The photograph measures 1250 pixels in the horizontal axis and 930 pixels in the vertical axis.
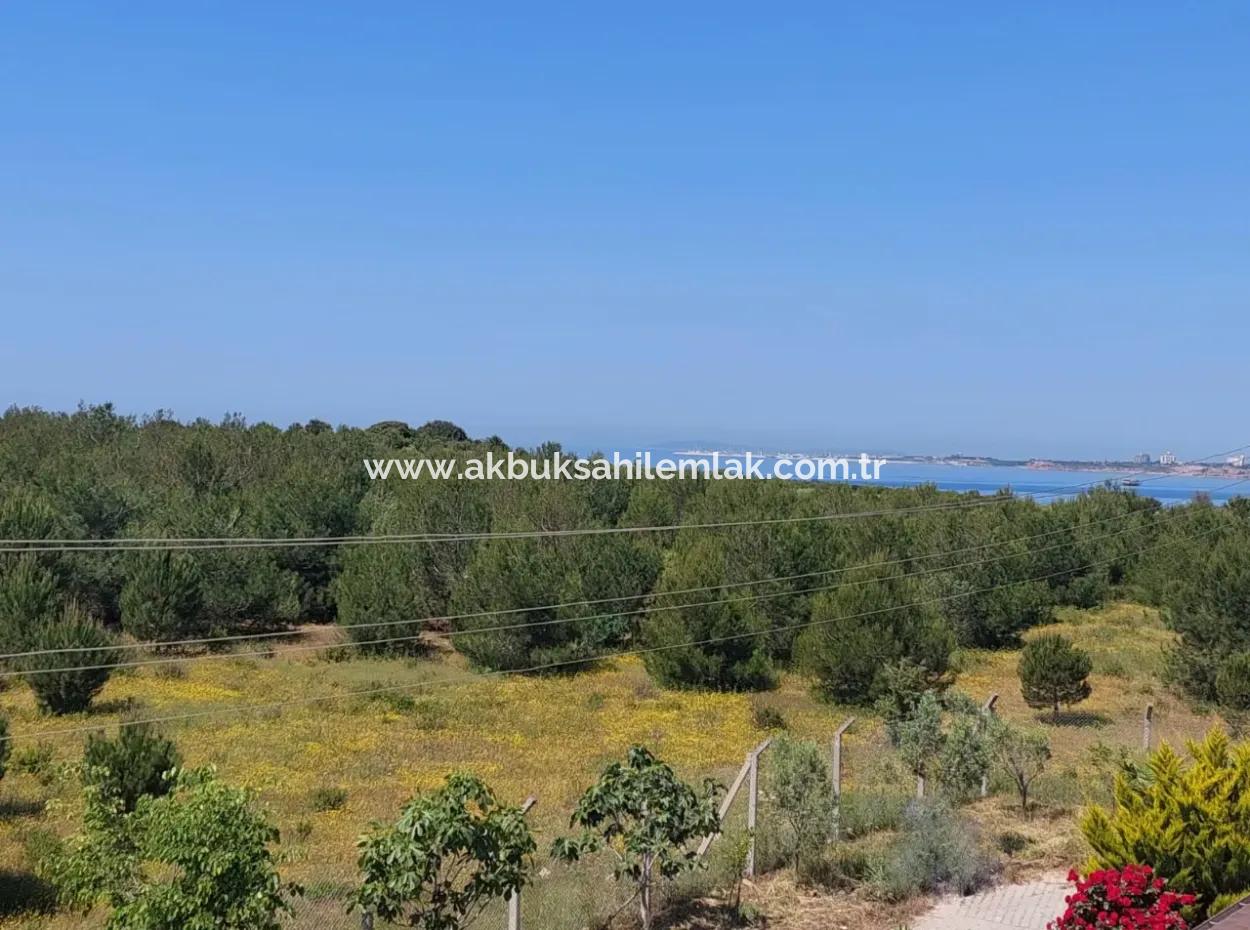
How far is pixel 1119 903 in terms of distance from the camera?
6.98 m

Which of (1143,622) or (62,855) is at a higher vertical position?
(62,855)

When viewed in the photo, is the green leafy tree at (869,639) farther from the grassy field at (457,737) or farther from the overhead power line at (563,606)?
the overhead power line at (563,606)

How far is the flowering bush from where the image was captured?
22.1 ft

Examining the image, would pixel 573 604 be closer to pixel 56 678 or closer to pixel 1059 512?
pixel 56 678

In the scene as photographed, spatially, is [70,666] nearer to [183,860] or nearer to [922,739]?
[183,860]

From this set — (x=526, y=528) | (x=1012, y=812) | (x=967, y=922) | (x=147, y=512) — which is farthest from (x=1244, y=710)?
(x=147, y=512)

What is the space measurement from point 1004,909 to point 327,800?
34.7 feet

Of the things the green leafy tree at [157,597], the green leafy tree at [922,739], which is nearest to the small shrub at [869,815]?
the green leafy tree at [922,739]

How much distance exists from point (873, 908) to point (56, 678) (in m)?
20.4

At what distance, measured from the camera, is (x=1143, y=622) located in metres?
39.5

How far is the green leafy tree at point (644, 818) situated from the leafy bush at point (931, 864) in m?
2.76

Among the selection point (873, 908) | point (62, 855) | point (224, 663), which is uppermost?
point (62, 855)

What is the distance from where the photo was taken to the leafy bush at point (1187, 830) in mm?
8195

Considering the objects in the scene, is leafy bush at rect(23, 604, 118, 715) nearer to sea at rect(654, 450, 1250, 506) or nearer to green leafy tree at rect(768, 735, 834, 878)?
green leafy tree at rect(768, 735, 834, 878)
